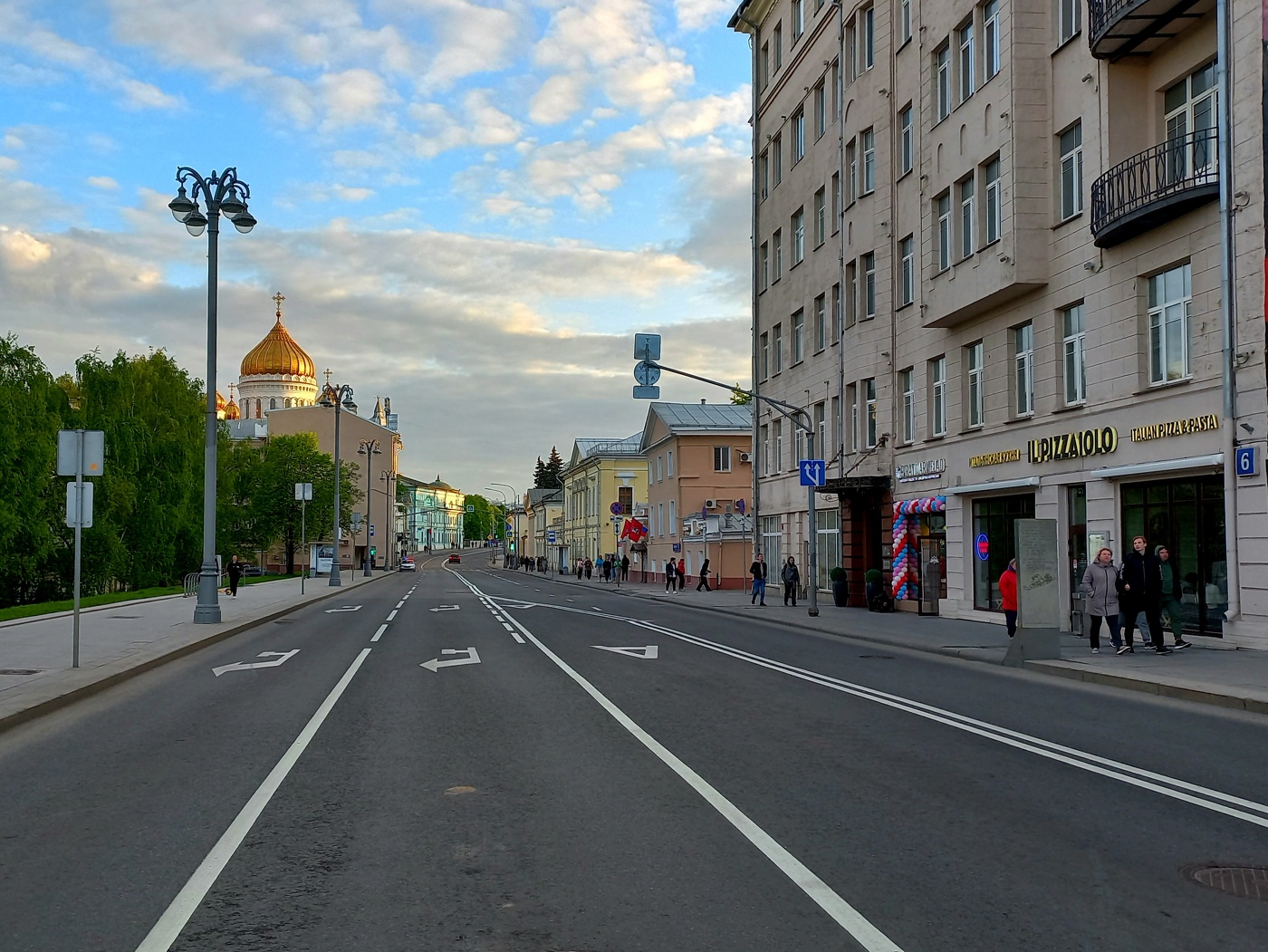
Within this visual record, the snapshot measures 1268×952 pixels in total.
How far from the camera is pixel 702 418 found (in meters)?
68.6

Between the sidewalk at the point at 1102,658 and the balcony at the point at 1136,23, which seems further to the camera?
the balcony at the point at 1136,23

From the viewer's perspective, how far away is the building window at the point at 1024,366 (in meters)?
25.3

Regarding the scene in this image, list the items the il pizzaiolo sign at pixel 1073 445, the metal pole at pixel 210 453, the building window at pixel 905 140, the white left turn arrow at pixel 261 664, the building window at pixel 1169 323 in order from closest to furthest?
the white left turn arrow at pixel 261 664
the building window at pixel 1169 323
the il pizzaiolo sign at pixel 1073 445
the metal pole at pixel 210 453
the building window at pixel 905 140

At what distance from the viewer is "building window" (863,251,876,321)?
35.0 meters

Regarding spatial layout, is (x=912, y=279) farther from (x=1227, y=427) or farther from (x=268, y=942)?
(x=268, y=942)

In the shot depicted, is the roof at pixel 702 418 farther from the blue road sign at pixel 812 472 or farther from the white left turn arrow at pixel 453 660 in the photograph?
the white left turn arrow at pixel 453 660

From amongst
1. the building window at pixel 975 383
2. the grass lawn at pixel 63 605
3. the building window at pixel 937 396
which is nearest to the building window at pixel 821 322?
the building window at pixel 937 396

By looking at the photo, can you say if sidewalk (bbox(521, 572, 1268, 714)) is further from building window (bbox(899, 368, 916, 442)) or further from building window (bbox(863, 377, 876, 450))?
building window (bbox(863, 377, 876, 450))

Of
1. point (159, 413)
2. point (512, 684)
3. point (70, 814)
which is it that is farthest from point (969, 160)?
point (159, 413)

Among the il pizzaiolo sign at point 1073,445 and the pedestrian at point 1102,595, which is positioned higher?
the il pizzaiolo sign at point 1073,445

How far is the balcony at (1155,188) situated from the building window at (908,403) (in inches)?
399

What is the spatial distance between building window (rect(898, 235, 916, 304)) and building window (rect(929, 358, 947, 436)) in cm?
230

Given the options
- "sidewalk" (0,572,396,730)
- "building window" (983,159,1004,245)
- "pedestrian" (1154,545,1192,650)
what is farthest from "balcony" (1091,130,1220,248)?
"sidewalk" (0,572,396,730)

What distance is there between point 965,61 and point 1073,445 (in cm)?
1117
